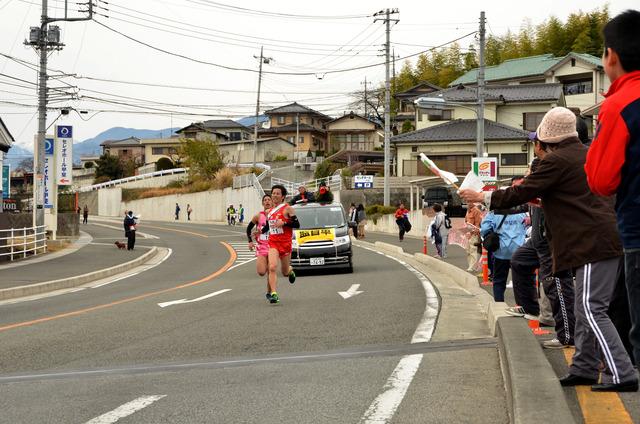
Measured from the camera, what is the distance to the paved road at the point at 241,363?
5.38m

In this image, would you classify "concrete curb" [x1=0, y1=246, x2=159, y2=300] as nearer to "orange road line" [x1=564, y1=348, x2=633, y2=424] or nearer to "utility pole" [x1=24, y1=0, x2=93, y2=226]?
"utility pole" [x1=24, y1=0, x2=93, y2=226]

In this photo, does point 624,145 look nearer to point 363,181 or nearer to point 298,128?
point 363,181

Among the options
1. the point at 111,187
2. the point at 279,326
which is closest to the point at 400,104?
the point at 111,187

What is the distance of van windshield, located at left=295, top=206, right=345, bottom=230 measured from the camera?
20812mm

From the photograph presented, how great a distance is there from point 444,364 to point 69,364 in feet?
11.7

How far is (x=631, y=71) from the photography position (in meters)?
3.57

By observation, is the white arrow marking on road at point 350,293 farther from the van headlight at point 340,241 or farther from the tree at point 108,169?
the tree at point 108,169

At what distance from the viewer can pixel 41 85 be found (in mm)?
31234

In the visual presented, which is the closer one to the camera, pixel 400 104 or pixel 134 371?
pixel 134 371

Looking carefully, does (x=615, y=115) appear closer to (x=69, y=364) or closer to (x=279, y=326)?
(x=69, y=364)

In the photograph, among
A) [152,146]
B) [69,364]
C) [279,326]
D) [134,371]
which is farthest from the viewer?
[152,146]

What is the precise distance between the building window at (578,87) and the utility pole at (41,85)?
45.7 meters

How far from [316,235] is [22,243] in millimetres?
13061

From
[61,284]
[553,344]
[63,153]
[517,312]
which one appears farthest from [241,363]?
[63,153]
